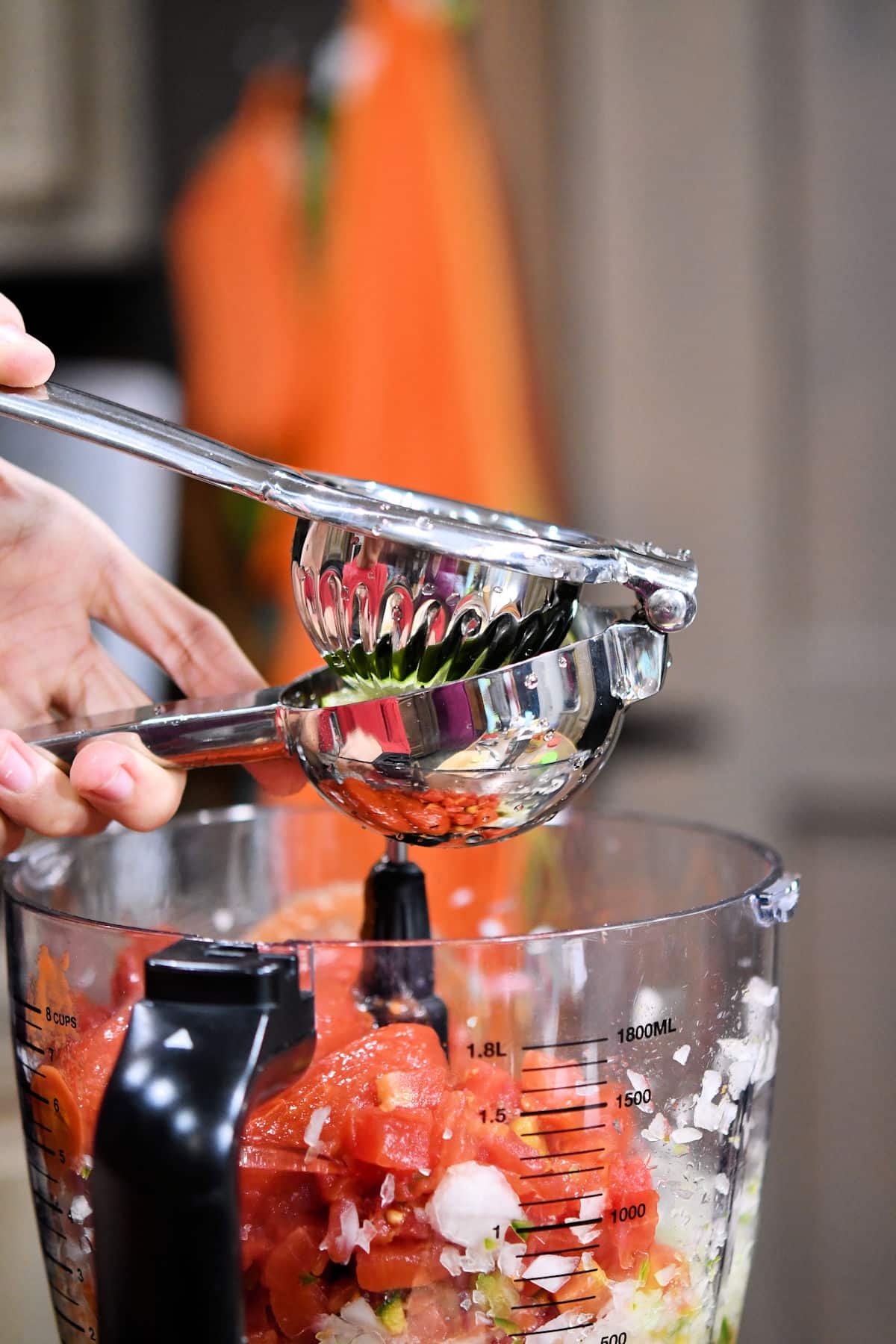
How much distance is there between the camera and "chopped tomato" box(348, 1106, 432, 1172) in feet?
1.21

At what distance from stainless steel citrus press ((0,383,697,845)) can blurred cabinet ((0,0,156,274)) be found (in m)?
1.28

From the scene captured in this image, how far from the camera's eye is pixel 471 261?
1.49 meters

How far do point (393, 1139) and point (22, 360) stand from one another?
264 millimetres

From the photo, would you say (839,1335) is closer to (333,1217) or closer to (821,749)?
(821,749)

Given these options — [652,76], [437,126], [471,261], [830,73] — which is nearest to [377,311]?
[471,261]

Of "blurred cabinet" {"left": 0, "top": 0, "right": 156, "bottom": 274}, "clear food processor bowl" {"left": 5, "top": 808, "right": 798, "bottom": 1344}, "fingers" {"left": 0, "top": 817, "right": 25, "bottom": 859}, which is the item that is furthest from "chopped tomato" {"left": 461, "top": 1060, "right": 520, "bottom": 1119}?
"blurred cabinet" {"left": 0, "top": 0, "right": 156, "bottom": 274}

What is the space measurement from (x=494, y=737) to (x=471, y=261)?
3.94 ft

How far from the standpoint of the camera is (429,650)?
16.6 inches

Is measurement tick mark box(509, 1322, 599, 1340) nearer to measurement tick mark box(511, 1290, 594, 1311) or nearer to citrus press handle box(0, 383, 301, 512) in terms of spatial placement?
measurement tick mark box(511, 1290, 594, 1311)

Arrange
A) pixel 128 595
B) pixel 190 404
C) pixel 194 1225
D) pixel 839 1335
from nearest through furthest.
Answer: pixel 194 1225
pixel 128 595
pixel 839 1335
pixel 190 404

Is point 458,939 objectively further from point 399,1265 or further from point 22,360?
point 22,360

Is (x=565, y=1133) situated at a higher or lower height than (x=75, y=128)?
lower

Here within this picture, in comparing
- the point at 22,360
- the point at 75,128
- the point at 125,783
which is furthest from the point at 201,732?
the point at 75,128

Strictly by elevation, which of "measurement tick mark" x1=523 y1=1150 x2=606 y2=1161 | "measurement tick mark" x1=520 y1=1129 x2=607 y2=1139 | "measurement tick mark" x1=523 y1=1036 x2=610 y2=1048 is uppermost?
"measurement tick mark" x1=523 y1=1036 x2=610 y2=1048
